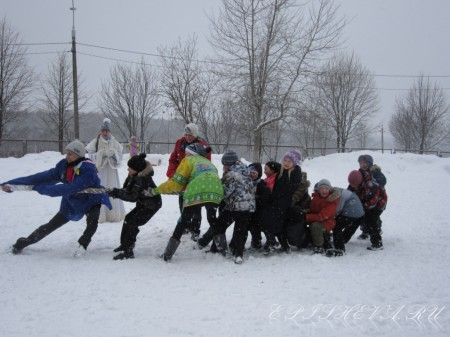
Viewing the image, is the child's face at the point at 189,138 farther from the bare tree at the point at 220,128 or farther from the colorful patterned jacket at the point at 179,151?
the bare tree at the point at 220,128

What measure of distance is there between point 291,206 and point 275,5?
13.9 meters

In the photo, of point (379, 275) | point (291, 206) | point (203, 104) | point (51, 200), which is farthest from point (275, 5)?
point (379, 275)

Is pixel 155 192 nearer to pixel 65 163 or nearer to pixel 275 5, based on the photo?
pixel 65 163

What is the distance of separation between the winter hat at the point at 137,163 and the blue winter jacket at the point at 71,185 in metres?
0.65

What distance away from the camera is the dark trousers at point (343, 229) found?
5.96 meters

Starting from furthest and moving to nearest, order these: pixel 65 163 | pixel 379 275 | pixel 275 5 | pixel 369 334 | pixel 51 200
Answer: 1. pixel 275 5
2. pixel 51 200
3. pixel 65 163
4. pixel 379 275
5. pixel 369 334

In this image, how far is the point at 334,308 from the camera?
387 centimetres

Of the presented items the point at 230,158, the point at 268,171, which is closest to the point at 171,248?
the point at 230,158

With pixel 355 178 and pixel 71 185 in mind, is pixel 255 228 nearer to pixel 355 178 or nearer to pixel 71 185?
pixel 355 178

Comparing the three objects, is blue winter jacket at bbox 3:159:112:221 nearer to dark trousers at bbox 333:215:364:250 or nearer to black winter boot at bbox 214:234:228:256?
black winter boot at bbox 214:234:228:256

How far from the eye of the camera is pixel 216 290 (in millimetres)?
4363

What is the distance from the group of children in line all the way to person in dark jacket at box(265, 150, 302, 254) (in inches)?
0.6

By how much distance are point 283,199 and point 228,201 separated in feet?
2.84

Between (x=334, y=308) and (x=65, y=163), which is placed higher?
(x=65, y=163)
